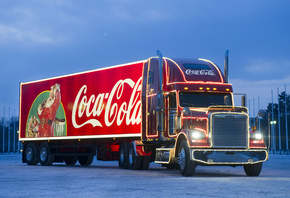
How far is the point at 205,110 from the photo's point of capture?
20906 millimetres

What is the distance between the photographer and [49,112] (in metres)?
31.5

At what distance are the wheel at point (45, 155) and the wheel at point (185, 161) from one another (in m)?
12.7

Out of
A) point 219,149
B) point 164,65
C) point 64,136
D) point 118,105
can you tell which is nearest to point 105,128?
point 118,105

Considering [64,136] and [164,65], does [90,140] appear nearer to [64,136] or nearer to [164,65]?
[64,136]

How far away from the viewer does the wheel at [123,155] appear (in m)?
25.8

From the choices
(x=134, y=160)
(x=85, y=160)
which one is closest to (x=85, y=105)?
(x=85, y=160)

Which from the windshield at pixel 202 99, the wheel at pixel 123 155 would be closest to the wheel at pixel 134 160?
the wheel at pixel 123 155

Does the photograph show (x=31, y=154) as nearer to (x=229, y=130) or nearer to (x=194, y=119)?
(x=194, y=119)

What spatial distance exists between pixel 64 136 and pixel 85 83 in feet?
10.1

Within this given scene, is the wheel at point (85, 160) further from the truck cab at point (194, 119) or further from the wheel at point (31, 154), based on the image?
the truck cab at point (194, 119)

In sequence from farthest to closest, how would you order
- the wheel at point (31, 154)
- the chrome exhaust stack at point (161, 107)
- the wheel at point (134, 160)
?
the wheel at point (31, 154) → the wheel at point (134, 160) → the chrome exhaust stack at point (161, 107)

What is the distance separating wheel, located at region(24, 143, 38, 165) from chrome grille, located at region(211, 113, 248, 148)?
1521 centimetres

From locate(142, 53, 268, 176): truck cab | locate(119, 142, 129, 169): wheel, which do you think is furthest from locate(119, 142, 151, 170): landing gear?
locate(142, 53, 268, 176): truck cab

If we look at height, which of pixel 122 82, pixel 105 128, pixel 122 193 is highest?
pixel 122 82
